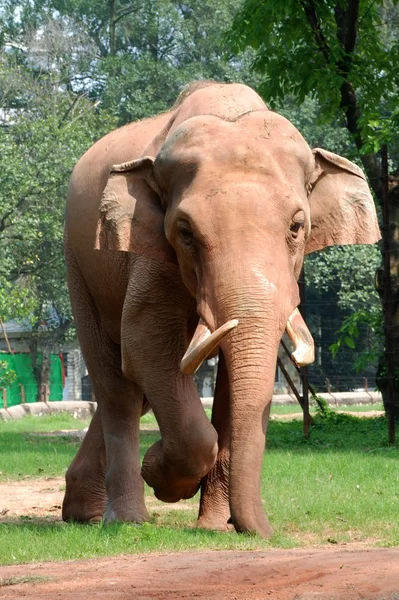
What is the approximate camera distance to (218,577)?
5262 mm

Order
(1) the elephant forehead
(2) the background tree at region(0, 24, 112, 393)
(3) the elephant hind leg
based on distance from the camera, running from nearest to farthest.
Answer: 1. (1) the elephant forehead
2. (3) the elephant hind leg
3. (2) the background tree at region(0, 24, 112, 393)

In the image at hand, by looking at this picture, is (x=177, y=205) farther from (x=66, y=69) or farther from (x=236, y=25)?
(x=66, y=69)

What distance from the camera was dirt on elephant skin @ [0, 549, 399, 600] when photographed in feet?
16.2

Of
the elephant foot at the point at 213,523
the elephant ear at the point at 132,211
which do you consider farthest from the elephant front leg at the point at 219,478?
the elephant ear at the point at 132,211

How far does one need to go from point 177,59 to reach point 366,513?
46.9m

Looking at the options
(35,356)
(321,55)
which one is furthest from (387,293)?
(35,356)

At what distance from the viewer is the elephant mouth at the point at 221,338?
650 cm

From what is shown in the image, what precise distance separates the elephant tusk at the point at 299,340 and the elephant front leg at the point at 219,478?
4.01 feet

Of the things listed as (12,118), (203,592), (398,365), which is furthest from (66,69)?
(203,592)

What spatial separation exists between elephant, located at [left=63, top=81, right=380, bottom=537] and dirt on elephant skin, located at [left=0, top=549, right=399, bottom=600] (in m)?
0.85

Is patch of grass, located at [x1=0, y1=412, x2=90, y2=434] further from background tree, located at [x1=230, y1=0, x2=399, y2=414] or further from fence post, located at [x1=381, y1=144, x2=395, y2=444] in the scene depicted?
fence post, located at [x1=381, y1=144, x2=395, y2=444]

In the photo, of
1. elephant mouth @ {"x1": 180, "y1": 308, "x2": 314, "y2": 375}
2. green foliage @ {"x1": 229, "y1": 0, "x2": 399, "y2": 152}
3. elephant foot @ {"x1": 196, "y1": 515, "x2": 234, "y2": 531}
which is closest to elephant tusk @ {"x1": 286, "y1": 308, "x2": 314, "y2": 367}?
elephant mouth @ {"x1": 180, "y1": 308, "x2": 314, "y2": 375}

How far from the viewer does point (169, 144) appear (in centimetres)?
742

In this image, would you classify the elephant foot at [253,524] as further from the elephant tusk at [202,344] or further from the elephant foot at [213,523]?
the elephant foot at [213,523]
